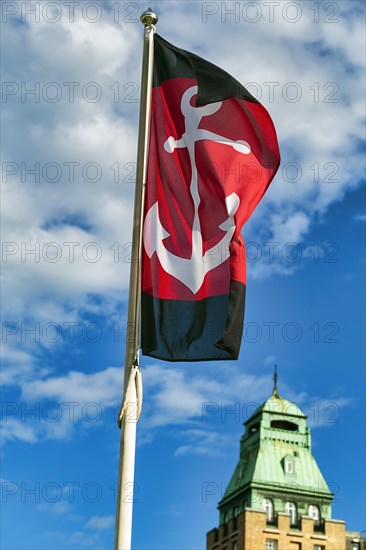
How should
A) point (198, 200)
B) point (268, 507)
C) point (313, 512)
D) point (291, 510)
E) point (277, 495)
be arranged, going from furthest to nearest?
point (313, 512) → point (277, 495) → point (291, 510) → point (268, 507) → point (198, 200)

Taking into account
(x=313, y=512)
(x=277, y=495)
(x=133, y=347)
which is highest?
(x=277, y=495)

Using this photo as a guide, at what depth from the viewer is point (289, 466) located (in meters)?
91.0

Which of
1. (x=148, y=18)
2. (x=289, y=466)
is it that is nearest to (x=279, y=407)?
(x=289, y=466)

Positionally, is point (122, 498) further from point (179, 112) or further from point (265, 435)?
point (265, 435)

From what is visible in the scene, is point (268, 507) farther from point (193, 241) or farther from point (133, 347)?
point (133, 347)

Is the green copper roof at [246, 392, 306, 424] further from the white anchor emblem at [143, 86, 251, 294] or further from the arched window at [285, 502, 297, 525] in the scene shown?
the white anchor emblem at [143, 86, 251, 294]

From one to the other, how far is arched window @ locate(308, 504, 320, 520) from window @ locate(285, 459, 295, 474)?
11.7 feet

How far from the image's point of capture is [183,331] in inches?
634

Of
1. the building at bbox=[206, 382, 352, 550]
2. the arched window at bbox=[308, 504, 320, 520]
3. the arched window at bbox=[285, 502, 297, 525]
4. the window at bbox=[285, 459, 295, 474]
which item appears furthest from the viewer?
the window at bbox=[285, 459, 295, 474]

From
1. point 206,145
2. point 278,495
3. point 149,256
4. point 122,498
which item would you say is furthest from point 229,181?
point 278,495

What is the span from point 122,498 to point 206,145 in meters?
A: 6.37

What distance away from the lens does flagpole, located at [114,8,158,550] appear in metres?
14.7

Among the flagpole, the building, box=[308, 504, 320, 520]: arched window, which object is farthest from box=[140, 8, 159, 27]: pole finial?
box=[308, 504, 320, 520]: arched window

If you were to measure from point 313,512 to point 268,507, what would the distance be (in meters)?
4.26
